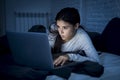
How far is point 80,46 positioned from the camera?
5.38 ft

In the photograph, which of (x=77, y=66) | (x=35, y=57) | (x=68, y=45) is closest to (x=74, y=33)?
(x=68, y=45)

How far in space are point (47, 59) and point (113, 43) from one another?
1.05m

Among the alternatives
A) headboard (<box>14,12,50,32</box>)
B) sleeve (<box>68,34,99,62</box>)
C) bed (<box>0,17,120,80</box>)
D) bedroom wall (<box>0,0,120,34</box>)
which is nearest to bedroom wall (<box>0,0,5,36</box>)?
bedroom wall (<box>0,0,120,34</box>)

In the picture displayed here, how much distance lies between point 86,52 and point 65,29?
194mm

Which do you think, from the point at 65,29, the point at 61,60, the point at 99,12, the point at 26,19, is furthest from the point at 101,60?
the point at 26,19

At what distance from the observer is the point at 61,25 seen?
1.58 m

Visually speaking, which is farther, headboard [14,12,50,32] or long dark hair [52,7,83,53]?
headboard [14,12,50,32]

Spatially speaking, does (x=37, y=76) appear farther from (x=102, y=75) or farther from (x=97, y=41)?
(x=97, y=41)

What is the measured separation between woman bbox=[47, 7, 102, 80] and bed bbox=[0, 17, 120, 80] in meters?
0.14

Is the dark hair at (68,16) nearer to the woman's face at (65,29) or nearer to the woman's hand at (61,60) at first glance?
the woman's face at (65,29)

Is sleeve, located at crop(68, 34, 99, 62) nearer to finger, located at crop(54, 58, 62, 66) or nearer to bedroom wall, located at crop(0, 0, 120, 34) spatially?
finger, located at crop(54, 58, 62, 66)

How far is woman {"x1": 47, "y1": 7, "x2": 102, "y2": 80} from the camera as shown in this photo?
1557mm

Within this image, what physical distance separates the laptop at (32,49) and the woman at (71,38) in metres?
0.27

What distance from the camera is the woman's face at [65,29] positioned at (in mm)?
1584
